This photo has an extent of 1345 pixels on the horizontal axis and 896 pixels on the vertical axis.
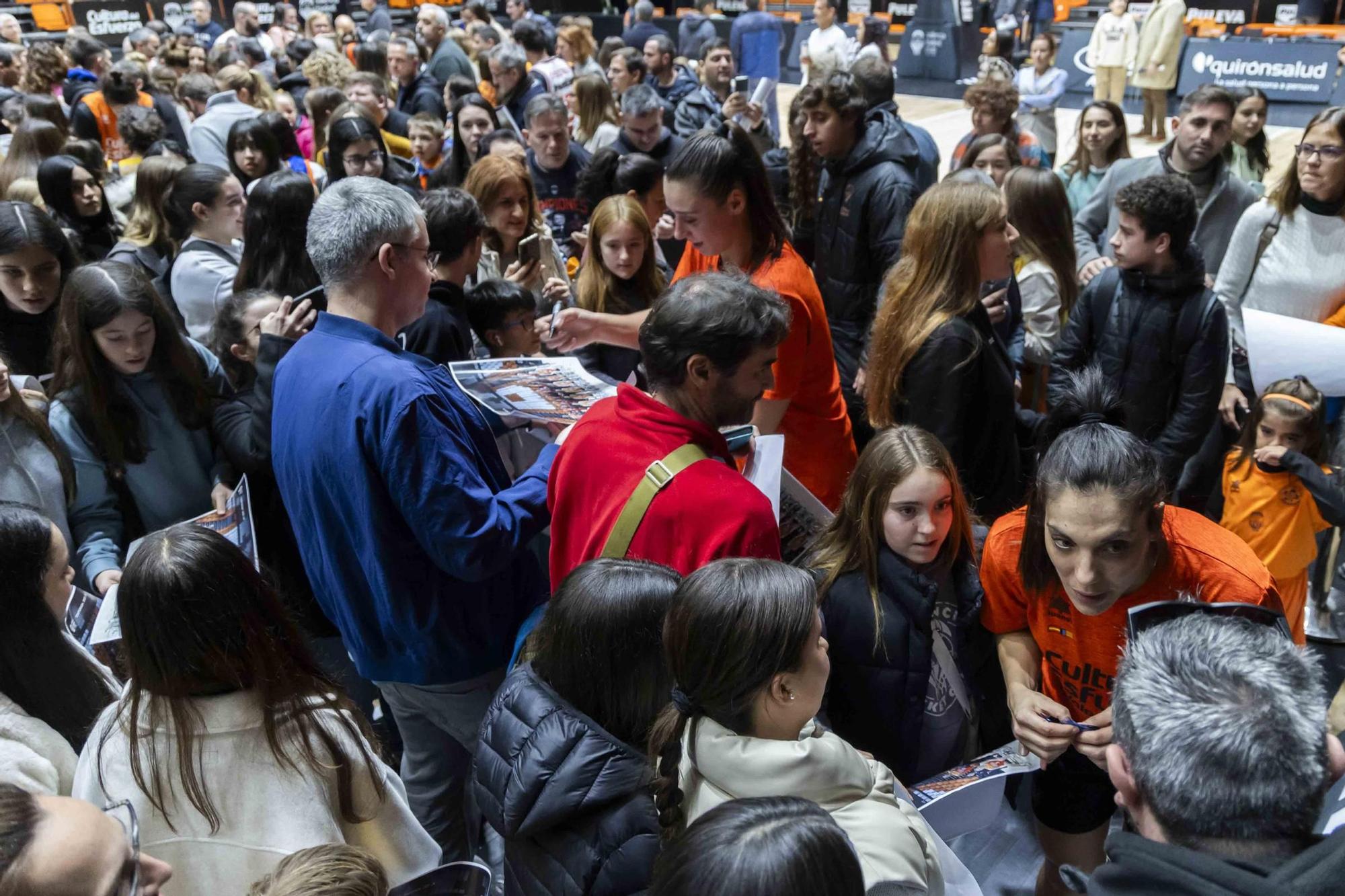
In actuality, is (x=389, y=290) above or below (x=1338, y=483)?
above

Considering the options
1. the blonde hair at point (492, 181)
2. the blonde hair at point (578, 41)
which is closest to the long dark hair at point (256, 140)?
the blonde hair at point (492, 181)

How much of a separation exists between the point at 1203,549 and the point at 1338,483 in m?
1.45

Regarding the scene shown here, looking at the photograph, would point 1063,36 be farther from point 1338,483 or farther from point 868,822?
point 868,822

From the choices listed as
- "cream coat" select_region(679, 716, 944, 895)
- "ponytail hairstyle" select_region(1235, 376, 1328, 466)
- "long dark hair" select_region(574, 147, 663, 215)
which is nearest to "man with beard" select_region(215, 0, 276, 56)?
"long dark hair" select_region(574, 147, 663, 215)

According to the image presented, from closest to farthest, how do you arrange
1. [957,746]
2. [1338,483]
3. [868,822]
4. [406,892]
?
[868,822]
[406,892]
[957,746]
[1338,483]

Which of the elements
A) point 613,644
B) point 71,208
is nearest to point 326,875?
point 613,644

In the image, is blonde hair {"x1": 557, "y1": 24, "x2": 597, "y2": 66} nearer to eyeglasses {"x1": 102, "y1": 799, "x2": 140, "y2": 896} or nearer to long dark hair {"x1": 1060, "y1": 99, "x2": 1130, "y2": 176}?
long dark hair {"x1": 1060, "y1": 99, "x2": 1130, "y2": 176}

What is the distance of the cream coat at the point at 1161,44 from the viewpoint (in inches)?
446

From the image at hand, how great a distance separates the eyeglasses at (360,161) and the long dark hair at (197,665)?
3.40 meters

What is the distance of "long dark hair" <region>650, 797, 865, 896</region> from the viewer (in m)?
1.14

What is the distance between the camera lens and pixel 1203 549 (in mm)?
1973

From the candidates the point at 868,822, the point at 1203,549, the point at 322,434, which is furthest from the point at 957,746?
the point at 322,434

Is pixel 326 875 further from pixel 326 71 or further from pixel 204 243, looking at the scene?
pixel 326 71

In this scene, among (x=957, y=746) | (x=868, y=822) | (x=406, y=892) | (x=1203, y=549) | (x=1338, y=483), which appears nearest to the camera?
(x=868, y=822)
